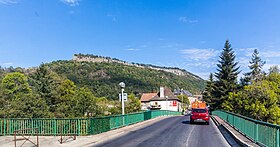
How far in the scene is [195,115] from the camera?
28125 millimetres

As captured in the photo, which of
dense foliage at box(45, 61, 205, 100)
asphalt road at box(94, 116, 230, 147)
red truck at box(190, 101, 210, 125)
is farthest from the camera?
dense foliage at box(45, 61, 205, 100)

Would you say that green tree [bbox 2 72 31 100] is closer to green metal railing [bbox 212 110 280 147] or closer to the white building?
the white building

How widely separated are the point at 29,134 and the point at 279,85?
5330cm

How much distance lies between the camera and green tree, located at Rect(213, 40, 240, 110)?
66750 mm

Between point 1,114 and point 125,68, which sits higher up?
point 125,68

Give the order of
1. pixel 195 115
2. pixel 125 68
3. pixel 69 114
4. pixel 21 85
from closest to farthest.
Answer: pixel 195 115
pixel 69 114
pixel 21 85
pixel 125 68

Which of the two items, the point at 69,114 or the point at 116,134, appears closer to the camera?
the point at 116,134

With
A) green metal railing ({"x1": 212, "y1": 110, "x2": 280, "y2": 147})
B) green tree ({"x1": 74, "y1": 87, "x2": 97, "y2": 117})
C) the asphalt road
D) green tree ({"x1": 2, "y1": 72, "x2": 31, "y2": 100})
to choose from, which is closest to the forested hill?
green tree ({"x1": 2, "y1": 72, "x2": 31, "y2": 100})

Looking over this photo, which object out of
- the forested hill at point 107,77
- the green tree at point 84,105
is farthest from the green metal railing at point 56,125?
the forested hill at point 107,77

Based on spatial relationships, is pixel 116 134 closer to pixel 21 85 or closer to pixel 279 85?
pixel 279 85

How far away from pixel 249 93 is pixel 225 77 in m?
16.7

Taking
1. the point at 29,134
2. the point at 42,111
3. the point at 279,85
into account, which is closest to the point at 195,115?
the point at 29,134

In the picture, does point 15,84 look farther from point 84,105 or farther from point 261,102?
point 261,102

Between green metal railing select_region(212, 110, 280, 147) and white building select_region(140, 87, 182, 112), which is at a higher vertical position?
green metal railing select_region(212, 110, 280, 147)
